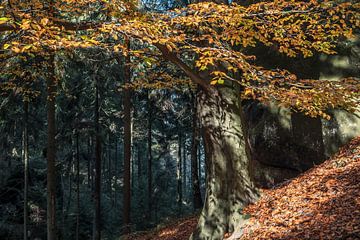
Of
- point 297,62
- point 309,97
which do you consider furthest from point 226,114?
point 297,62

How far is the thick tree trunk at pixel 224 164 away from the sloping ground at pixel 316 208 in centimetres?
41

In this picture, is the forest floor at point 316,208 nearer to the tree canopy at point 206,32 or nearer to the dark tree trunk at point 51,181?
the tree canopy at point 206,32

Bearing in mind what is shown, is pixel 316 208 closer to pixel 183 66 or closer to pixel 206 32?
pixel 183 66

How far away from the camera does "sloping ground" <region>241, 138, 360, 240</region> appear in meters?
4.95

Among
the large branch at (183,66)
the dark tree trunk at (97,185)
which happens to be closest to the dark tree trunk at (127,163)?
the dark tree trunk at (97,185)

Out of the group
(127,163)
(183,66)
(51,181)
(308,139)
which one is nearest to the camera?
(183,66)

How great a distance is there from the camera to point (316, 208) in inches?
232

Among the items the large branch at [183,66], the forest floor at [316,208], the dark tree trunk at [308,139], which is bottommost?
the forest floor at [316,208]

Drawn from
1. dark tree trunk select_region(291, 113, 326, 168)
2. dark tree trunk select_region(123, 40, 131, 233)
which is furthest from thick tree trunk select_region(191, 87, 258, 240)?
dark tree trunk select_region(123, 40, 131, 233)

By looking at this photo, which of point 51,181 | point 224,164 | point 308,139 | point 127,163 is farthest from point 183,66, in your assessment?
point 127,163

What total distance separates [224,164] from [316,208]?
1.97m

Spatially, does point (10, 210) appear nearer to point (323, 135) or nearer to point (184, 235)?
point (184, 235)

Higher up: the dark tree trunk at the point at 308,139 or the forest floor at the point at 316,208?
the dark tree trunk at the point at 308,139

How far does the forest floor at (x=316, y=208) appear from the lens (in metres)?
4.95
